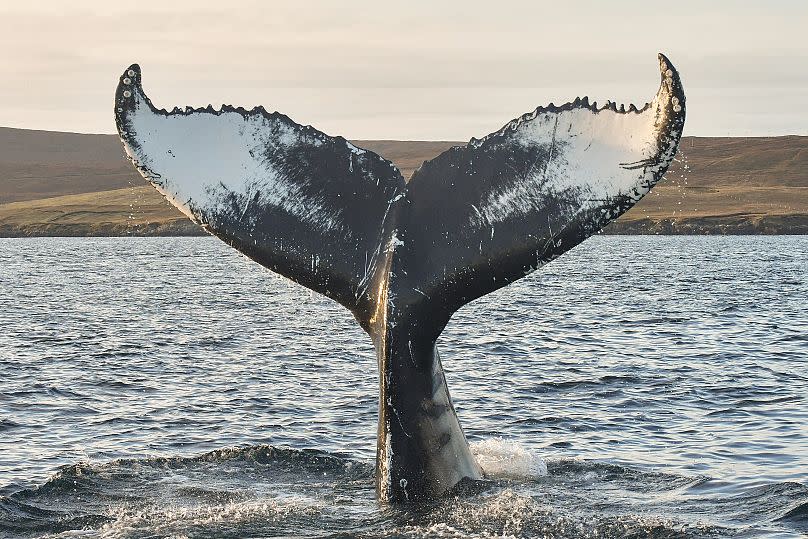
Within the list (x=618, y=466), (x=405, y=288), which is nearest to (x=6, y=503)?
(x=405, y=288)

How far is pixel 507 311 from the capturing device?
30.0m

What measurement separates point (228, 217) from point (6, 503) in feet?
12.0

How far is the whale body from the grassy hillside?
66.3 meters

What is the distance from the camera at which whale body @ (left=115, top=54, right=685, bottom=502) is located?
678cm

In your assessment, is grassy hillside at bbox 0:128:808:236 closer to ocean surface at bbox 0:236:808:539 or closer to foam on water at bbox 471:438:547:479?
ocean surface at bbox 0:236:808:539

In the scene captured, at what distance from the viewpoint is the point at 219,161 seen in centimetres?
726

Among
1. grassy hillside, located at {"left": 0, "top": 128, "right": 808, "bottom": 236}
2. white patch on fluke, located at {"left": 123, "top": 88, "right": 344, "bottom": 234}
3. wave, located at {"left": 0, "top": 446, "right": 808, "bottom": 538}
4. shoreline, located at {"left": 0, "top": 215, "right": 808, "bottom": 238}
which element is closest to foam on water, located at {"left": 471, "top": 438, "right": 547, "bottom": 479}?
A: wave, located at {"left": 0, "top": 446, "right": 808, "bottom": 538}

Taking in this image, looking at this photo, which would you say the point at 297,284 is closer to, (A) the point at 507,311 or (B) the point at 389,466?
(B) the point at 389,466

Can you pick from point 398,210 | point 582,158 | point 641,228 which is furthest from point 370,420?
point 641,228

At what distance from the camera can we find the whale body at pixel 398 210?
6.78 meters

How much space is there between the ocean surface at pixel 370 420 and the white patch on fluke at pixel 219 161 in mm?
2174

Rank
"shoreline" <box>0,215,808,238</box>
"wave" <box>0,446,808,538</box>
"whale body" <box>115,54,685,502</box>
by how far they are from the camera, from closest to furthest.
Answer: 1. "whale body" <box>115,54,685,502</box>
2. "wave" <box>0,446,808,538</box>
3. "shoreline" <box>0,215,808,238</box>

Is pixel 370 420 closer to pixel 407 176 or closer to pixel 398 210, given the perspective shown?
pixel 398 210

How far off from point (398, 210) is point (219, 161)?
3.70ft
